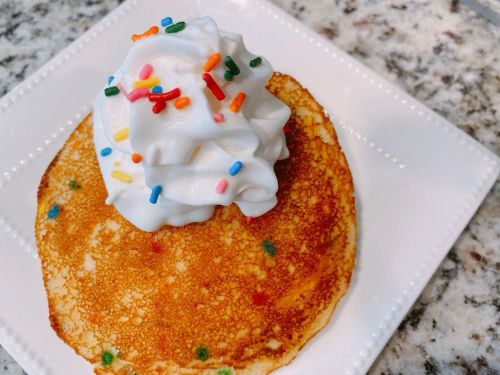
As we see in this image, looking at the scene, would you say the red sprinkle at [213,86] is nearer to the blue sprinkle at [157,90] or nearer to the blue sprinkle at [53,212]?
the blue sprinkle at [157,90]

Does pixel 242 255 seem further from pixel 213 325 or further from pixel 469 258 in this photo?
pixel 469 258

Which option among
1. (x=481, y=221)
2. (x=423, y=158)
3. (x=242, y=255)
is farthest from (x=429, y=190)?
(x=242, y=255)

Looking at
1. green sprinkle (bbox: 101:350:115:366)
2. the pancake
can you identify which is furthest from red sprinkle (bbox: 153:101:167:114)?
green sprinkle (bbox: 101:350:115:366)

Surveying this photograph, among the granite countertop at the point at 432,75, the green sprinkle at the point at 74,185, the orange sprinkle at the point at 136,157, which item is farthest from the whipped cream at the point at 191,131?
the granite countertop at the point at 432,75

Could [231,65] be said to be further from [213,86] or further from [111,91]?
[111,91]

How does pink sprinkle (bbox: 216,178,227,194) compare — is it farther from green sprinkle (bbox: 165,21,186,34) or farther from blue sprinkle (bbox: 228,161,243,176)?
green sprinkle (bbox: 165,21,186,34)

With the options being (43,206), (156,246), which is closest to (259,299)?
(156,246)
